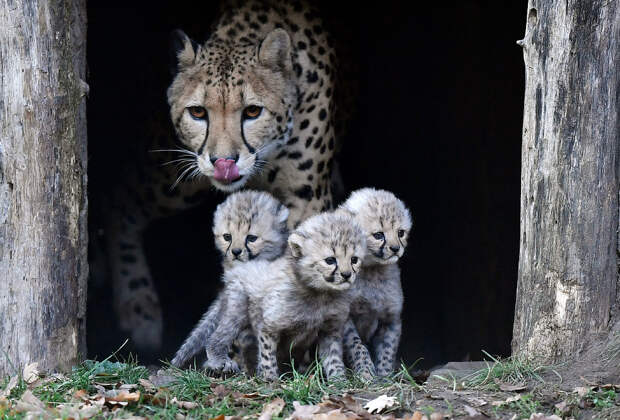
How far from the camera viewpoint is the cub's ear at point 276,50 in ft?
19.7

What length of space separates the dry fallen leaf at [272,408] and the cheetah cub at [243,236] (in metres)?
1.15

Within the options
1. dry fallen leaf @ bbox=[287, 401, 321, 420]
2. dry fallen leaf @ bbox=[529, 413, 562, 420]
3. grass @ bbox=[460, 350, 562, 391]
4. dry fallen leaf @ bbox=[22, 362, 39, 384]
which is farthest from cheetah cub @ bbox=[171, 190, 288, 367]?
dry fallen leaf @ bbox=[529, 413, 562, 420]

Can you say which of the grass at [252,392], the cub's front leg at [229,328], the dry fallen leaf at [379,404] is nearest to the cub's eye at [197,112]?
the cub's front leg at [229,328]

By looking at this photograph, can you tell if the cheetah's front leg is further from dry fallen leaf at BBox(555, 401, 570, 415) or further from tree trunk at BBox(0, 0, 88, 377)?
tree trunk at BBox(0, 0, 88, 377)

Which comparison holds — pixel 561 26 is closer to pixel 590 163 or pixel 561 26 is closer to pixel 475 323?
pixel 590 163

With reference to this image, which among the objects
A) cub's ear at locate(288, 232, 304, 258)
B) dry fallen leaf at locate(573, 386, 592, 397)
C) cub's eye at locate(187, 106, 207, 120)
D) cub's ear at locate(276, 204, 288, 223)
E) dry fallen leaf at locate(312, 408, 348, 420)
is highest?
cub's eye at locate(187, 106, 207, 120)

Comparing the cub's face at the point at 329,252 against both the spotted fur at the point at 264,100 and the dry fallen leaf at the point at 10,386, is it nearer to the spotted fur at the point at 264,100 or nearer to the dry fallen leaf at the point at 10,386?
the spotted fur at the point at 264,100

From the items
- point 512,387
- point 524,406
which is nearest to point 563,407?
point 524,406

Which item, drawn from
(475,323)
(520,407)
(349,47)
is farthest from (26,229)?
(475,323)

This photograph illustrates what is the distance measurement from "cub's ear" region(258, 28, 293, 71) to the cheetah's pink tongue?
821mm

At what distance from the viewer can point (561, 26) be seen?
4434 mm

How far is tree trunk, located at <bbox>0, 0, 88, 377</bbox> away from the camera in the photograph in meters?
4.62

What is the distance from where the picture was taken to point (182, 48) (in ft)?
20.1

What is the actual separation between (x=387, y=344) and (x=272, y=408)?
1506 mm
